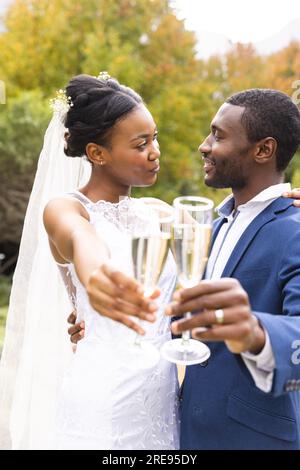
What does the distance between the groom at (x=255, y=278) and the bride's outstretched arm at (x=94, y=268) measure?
1.36ft

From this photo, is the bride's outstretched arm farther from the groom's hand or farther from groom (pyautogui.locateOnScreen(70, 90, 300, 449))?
groom (pyautogui.locateOnScreen(70, 90, 300, 449))

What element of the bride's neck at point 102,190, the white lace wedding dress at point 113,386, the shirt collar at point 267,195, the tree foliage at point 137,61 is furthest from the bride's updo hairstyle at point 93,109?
the tree foliage at point 137,61

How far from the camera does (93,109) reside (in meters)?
3.20

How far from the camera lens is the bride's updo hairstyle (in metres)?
3.15

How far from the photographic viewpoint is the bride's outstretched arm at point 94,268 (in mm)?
2021

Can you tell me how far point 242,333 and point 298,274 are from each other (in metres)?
0.77

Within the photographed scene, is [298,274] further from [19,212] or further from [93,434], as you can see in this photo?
[19,212]

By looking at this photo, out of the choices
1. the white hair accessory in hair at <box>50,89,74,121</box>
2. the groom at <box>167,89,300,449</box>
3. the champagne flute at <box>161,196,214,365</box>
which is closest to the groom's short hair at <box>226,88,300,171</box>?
the groom at <box>167,89,300,449</box>

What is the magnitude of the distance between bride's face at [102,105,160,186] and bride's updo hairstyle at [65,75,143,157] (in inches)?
1.8

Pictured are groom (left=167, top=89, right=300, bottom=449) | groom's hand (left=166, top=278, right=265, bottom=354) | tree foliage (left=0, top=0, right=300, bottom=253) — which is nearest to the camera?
groom's hand (left=166, top=278, right=265, bottom=354)

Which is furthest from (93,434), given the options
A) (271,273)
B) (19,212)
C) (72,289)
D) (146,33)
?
(146,33)

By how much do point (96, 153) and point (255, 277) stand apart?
103 cm

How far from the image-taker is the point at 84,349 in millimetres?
3107

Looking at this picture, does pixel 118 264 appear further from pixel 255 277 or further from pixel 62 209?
pixel 255 277
